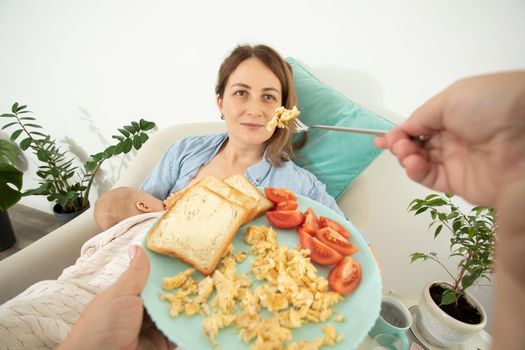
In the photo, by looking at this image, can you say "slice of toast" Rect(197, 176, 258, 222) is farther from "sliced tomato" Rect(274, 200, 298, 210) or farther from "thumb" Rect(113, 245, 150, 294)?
"thumb" Rect(113, 245, 150, 294)

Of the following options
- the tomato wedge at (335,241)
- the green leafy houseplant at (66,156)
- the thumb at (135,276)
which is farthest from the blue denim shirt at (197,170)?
the thumb at (135,276)

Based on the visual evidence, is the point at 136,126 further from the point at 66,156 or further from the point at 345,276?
the point at 345,276

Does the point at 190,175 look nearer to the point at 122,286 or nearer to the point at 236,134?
the point at 236,134

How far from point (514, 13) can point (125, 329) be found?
5.85 feet

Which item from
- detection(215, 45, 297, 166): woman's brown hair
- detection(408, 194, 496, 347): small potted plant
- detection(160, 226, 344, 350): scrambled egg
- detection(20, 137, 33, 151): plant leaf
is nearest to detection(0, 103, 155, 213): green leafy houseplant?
detection(20, 137, 33, 151): plant leaf

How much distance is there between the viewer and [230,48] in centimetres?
183

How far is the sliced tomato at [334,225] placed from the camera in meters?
0.97

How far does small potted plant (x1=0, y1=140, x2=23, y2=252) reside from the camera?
1725 mm

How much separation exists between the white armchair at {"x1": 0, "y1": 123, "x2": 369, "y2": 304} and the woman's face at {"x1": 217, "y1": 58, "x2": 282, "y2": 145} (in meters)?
0.60

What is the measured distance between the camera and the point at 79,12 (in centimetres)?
221

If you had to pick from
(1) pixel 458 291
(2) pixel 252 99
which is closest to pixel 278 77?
(2) pixel 252 99

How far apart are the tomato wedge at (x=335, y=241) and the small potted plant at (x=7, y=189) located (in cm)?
199

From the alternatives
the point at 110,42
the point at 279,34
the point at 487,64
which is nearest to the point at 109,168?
the point at 110,42

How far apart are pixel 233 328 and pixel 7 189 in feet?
6.39
